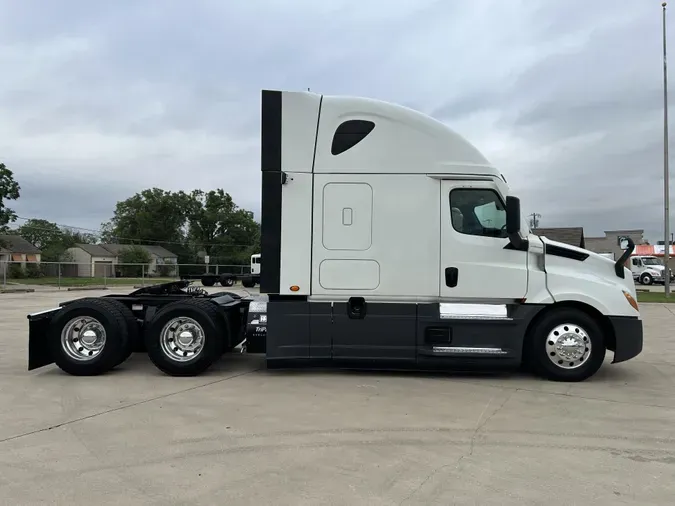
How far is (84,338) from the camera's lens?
23.3 feet

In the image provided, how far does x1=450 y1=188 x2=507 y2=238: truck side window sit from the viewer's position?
22.0 ft

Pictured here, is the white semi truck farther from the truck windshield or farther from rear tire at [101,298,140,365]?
the truck windshield

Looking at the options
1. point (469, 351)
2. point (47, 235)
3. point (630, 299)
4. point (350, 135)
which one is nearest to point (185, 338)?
point (350, 135)

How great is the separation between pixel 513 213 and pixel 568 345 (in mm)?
1839

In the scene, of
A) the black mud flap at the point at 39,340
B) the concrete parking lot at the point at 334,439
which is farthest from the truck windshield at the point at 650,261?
the black mud flap at the point at 39,340

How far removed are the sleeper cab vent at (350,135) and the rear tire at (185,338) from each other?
275 cm

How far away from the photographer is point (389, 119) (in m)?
6.77

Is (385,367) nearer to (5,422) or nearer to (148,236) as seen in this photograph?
(5,422)

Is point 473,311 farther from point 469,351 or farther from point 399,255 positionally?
point 399,255

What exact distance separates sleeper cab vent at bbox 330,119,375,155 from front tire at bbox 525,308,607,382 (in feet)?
10.9

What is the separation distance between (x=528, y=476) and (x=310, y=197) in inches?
164

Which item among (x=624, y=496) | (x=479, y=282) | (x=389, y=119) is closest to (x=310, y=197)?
(x=389, y=119)

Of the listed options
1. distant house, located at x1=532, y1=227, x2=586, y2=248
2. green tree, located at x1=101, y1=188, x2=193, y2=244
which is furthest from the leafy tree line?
distant house, located at x1=532, y1=227, x2=586, y2=248

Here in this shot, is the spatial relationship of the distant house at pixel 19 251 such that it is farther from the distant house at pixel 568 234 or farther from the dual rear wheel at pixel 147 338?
the dual rear wheel at pixel 147 338
